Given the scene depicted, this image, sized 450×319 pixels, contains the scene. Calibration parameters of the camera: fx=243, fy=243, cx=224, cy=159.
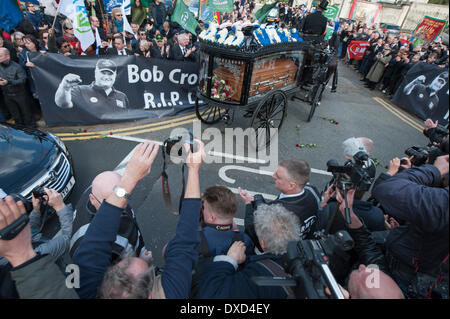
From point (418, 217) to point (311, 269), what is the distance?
0.66 meters

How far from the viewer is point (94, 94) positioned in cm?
557

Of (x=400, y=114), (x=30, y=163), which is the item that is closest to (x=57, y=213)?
(x=30, y=163)

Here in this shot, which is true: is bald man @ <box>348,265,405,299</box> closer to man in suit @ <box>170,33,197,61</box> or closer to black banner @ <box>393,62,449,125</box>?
man in suit @ <box>170,33,197,61</box>

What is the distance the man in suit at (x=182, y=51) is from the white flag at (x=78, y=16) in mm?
2062

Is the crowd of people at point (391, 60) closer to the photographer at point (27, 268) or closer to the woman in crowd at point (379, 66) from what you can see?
the woman in crowd at point (379, 66)

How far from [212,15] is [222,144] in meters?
6.07

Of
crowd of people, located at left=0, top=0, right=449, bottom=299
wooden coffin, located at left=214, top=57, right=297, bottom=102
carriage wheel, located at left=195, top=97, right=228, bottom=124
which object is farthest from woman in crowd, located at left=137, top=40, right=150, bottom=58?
crowd of people, located at left=0, top=0, right=449, bottom=299

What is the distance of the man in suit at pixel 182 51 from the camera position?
6.75 meters

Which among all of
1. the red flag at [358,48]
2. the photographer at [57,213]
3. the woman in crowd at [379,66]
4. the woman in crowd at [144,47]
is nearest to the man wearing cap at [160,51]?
the woman in crowd at [144,47]

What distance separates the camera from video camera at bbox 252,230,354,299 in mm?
1146

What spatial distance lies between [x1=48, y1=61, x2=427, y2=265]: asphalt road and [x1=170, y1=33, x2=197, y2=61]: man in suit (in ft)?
5.56

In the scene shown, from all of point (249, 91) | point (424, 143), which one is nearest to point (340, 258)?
point (249, 91)

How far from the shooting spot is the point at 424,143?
7.04 m

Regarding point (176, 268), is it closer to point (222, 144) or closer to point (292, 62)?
point (222, 144)
